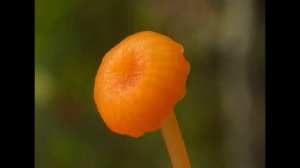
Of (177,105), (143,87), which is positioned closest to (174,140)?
(143,87)

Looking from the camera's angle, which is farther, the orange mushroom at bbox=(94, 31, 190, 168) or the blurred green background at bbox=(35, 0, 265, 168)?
the blurred green background at bbox=(35, 0, 265, 168)

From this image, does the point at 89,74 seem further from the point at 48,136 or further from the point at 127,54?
the point at 127,54

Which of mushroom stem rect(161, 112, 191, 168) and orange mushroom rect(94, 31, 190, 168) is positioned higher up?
orange mushroom rect(94, 31, 190, 168)

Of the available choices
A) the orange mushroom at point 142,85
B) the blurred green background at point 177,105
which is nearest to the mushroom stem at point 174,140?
the orange mushroom at point 142,85

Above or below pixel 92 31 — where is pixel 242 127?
below

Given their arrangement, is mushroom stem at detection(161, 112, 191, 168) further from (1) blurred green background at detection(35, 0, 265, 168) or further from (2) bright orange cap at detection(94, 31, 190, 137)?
(1) blurred green background at detection(35, 0, 265, 168)

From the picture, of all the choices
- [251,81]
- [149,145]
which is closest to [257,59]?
[251,81]

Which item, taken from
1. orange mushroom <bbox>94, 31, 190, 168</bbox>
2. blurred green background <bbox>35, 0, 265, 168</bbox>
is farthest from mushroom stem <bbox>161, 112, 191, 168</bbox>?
blurred green background <bbox>35, 0, 265, 168</bbox>

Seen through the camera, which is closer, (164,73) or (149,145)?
(164,73)
